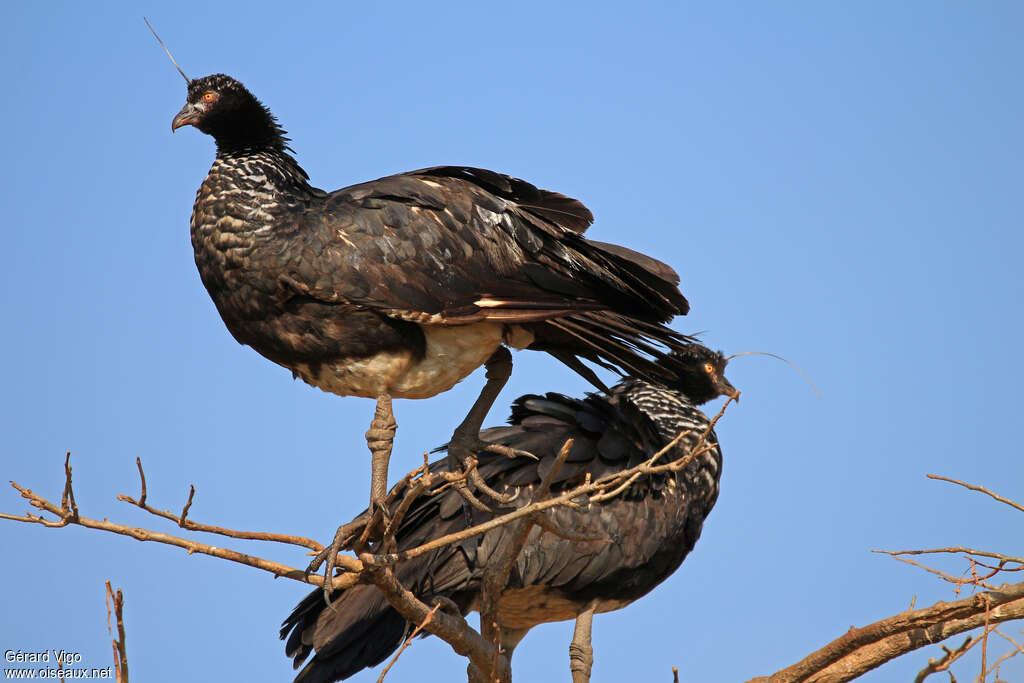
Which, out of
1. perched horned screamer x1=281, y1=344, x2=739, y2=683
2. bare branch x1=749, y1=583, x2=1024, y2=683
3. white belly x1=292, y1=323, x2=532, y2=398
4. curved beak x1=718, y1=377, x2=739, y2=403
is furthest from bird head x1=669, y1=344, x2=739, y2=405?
bare branch x1=749, y1=583, x2=1024, y2=683

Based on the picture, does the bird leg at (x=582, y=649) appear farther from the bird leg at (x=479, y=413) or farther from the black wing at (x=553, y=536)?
the bird leg at (x=479, y=413)

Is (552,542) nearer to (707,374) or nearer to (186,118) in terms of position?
(707,374)

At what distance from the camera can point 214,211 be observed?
3996 mm

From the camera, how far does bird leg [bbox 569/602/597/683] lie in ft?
17.4

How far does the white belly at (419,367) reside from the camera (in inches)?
157

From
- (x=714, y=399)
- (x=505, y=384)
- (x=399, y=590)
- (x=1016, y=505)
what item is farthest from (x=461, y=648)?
(x=714, y=399)

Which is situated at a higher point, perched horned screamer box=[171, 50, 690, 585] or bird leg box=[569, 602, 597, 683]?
perched horned screamer box=[171, 50, 690, 585]

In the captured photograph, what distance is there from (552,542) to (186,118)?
230 cm

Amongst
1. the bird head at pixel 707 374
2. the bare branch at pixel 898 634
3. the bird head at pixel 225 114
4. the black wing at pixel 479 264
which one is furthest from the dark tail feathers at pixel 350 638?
the bird head at pixel 707 374

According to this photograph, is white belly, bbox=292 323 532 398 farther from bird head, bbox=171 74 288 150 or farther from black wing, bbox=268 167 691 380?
bird head, bbox=171 74 288 150

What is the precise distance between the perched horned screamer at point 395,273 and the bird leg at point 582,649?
124 centimetres

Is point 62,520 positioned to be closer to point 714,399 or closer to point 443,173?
point 443,173

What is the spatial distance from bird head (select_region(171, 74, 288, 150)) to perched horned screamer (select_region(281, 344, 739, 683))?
149cm

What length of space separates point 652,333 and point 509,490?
1.01 meters
